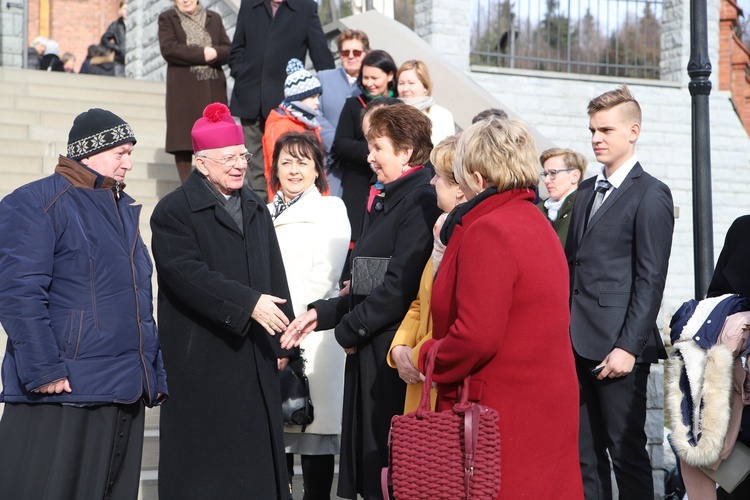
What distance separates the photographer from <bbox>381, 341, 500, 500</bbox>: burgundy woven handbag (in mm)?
3859

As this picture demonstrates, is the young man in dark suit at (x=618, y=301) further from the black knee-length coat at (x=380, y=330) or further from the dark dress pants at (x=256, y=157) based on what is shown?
the dark dress pants at (x=256, y=157)

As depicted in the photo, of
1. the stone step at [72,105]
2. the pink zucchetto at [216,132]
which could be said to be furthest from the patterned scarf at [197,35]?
the pink zucchetto at [216,132]

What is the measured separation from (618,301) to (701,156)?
8.77 ft

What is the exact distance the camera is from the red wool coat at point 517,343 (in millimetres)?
3951

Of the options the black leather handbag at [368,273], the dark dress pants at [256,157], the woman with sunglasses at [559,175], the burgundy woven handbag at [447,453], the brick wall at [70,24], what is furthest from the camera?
the brick wall at [70,24]

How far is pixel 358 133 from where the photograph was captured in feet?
25.5

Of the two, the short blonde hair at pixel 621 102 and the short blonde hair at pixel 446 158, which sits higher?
the short blonde hair at pixel 621 102

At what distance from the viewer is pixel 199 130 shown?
5324mm

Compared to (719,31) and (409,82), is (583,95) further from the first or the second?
(409,82)

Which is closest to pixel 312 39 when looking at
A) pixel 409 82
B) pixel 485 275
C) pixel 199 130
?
pixel 409 82

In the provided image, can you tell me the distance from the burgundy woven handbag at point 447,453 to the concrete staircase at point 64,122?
5239 millimetres

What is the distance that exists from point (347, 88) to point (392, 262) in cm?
374

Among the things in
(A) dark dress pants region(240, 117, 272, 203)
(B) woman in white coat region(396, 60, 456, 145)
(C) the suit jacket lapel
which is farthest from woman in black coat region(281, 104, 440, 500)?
(A) dark dress pants region(240, 117, 272, 203)

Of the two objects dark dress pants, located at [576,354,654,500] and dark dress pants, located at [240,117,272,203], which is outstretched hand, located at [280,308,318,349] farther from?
dark dress pants, located at [240,117,272,203]
